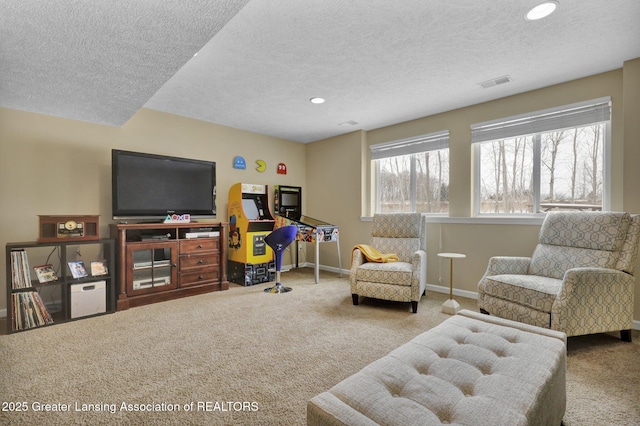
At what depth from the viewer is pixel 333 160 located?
5305mm

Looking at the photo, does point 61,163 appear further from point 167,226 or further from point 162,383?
point 162,383

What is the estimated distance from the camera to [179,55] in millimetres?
2049

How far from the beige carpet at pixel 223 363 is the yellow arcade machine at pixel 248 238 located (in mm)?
1033

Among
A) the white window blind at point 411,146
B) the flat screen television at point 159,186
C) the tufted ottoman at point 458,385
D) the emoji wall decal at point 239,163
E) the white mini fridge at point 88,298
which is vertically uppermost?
the white window blind at point 411,146

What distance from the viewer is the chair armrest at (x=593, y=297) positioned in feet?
7.14

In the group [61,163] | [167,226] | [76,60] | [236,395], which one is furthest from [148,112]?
[236,395]

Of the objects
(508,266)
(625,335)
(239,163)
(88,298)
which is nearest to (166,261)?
(88,298)

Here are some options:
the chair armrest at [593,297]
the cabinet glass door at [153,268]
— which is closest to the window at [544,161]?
the chair armrest at [593,297]

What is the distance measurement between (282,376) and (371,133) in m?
3.93

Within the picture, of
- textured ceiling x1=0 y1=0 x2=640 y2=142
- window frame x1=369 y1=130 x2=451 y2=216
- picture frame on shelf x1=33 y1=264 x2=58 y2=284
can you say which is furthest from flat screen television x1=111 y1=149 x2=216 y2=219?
window frame x1=369 y1=130 x2=451 y2=216

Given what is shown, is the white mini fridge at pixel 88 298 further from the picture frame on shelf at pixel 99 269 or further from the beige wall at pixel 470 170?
the beige wall at pixel 470 170

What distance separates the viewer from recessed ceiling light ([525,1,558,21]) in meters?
1.91

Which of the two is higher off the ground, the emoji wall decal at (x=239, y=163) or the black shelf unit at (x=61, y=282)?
the emoji wall decal at (x=239, y=163)

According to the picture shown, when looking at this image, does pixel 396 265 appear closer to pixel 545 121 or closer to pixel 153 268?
pixel 545 121
